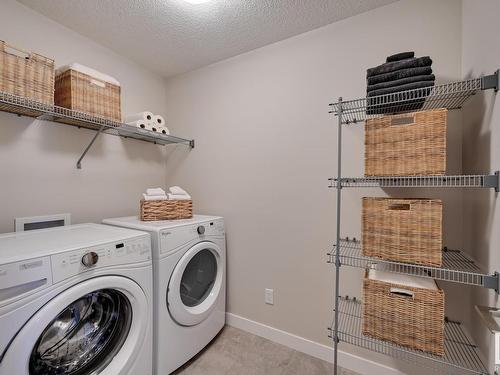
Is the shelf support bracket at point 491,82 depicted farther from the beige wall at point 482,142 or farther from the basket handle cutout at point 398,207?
the basket handle cutout at point 398,207

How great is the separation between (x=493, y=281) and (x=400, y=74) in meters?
0.93

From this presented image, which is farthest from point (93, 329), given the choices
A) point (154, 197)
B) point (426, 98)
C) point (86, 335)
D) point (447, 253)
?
point (426, 98)

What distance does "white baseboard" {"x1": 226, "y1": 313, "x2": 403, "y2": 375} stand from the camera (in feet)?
4.88

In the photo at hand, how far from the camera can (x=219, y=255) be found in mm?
1854

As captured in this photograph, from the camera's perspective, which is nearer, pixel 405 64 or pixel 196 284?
pixel 405 64

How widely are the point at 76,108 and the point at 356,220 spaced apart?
6.08 ft

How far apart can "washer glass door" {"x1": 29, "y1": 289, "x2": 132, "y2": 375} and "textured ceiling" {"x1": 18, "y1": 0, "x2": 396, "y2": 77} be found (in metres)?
1.64

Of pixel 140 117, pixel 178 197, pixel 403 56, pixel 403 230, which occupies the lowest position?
pixel 403 230

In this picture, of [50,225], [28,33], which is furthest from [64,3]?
[50,225]

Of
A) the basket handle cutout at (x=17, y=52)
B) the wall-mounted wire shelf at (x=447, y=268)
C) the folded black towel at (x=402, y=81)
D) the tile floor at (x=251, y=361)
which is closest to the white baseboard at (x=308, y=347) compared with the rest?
the tile floor at (x=251, y=361)

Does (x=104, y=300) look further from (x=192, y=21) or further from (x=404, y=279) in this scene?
(x=192, y=21)

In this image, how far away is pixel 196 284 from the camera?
5.83 feet

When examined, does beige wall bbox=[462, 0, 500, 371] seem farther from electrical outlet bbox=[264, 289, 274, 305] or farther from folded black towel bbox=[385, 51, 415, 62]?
electrical outlet bbox=[264, 289, 274, 305]

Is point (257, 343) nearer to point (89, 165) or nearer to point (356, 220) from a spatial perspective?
point (356, 220)
